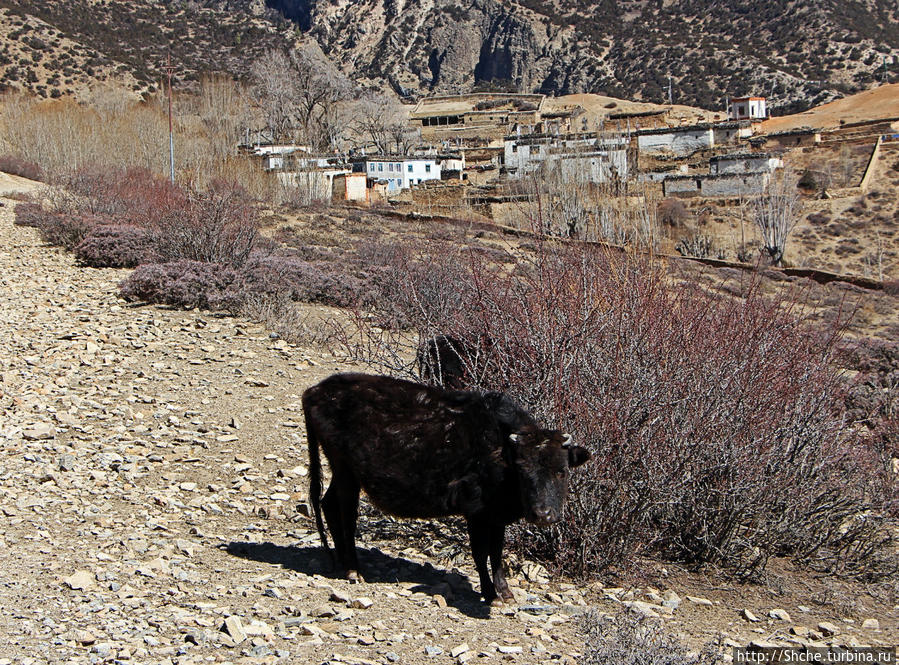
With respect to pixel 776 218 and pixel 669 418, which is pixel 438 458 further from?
pixel 776 218

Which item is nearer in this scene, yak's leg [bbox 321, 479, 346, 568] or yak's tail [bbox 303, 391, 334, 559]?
yak's leg [bbox 321, 479, 346, 568]

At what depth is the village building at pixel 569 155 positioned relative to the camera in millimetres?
42688

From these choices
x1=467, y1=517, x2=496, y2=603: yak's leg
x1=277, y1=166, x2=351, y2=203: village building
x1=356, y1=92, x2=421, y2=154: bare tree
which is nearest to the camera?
x1=467, y1=517, x2=496, y2=603: yak's leg

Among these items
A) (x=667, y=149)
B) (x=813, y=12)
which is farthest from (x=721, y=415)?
(x=813, y=12)

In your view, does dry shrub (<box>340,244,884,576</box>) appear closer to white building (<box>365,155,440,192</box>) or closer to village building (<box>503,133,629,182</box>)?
village building (<box>503,133,629,182</box>)

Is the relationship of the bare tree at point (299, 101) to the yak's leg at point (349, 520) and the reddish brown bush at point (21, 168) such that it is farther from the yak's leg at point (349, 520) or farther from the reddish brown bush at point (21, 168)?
the yak's leg at point (349, 520)

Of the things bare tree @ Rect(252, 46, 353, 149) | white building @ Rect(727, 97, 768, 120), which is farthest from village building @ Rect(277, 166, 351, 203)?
white building @ Rect(727, 97, 768, 120)

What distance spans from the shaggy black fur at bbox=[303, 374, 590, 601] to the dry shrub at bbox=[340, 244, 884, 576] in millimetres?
772

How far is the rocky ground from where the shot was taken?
431cm

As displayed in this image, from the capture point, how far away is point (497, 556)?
197 inches

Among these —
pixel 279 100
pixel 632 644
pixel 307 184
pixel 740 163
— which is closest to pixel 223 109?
pixel 279 100

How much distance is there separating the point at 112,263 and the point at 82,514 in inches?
420

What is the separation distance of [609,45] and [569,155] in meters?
78.8

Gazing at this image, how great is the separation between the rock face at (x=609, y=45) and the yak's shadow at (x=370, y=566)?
96.4 meters
